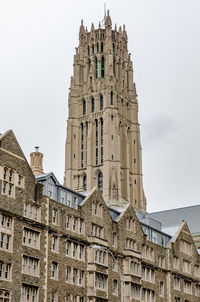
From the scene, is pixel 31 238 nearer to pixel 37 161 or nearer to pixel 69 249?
pixel 69 249

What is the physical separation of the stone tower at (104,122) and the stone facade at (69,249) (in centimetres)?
8361

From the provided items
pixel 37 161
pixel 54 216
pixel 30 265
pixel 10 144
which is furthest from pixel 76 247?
pixel 37 161

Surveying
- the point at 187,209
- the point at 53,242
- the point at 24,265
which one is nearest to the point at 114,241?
the point at 53,242

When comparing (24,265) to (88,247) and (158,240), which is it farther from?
(158,240)

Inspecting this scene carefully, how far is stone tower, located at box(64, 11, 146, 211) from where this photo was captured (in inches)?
6841

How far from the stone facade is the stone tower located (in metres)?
83.6

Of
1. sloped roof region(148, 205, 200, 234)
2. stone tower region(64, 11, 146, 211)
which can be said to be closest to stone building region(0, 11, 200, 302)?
sloped roof region(148, 205, 200, 234)

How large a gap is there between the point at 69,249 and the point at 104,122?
114m

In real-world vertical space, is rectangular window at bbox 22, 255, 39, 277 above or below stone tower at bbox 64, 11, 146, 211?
below

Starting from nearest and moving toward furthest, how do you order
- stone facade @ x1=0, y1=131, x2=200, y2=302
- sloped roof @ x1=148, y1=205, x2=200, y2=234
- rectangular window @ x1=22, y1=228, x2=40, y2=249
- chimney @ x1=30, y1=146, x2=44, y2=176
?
stone facade @ x1=0, y1=131, x2=200, y2=302, rectangular window @ x1=22, y1=228, x2=40, y2=249, chimney @ x1=30, y1=146, x2=44, y2=176, sloped roof @ x1=148, y1=205, x2=200, y2=234

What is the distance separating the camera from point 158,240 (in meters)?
83.8

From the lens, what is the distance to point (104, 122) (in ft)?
582

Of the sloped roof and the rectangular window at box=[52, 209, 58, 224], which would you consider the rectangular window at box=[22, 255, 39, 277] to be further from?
the sloped roof

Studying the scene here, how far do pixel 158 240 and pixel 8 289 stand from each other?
3295 centimetres
